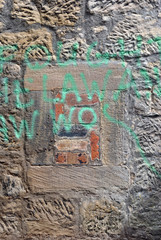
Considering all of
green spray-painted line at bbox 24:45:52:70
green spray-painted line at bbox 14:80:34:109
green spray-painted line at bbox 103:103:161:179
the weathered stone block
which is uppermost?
the weathered stone block

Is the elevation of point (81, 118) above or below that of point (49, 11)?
below

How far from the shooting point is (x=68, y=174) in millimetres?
2322

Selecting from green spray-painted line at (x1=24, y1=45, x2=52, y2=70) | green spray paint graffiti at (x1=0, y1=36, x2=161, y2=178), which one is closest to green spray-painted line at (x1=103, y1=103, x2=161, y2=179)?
green spray paint graffiti at (x1=0, y1=36, x2=161, y2=178)

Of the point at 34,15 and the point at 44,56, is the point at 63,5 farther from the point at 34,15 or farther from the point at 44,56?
the point at 44,56

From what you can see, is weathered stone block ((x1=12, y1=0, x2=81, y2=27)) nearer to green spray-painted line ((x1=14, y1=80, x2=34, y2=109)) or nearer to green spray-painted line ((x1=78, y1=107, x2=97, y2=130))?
green spray-painted line ((x1=14, y1=80, x2=34, y2=109))

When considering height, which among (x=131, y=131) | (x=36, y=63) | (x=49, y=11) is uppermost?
(x=49, y=11)

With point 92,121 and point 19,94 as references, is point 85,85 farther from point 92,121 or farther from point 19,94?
point 19,94

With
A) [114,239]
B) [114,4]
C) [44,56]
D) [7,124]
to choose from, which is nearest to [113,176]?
[114,239]

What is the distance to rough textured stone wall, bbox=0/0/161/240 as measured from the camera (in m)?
2.24

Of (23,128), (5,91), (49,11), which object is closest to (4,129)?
(23,128)

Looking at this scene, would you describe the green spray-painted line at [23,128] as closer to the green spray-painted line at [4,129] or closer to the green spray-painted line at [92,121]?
the green spray-painted line at [4,129]

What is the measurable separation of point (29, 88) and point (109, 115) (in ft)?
2.14

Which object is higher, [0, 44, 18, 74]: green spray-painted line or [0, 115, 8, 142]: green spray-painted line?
[0, 44, 18, 74]: green spray-painted line

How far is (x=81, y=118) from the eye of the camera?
228cm
